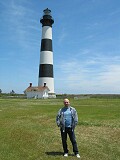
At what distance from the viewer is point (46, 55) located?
70.0 m

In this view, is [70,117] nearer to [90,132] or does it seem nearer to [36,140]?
[36,140]

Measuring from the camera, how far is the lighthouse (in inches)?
2761

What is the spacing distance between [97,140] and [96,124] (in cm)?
543

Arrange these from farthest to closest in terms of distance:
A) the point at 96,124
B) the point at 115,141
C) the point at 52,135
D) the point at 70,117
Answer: the point at 96,124 → the point at 52,135 → the point at 115,141 → the point at 70,117

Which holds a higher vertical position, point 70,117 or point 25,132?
point 70,117

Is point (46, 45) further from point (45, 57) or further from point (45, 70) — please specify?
point (45, 70)

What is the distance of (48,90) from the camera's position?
7656 centimetres

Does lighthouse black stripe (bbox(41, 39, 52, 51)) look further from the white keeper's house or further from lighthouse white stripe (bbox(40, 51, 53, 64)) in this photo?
the white keeper's house

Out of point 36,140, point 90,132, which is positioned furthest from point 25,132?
point 90,132

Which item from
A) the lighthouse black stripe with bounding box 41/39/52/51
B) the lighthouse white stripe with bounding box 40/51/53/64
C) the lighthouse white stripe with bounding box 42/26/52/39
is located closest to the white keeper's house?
the lighthouse white stripe with bounding box 40/51/53/64

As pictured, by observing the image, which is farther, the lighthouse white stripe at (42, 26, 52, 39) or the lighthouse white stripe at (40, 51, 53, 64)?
the lighthouse white stripe at (42, 26, 52, 39)

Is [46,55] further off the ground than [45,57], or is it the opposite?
[46,55]

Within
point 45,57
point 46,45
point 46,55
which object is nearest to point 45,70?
point 45,57

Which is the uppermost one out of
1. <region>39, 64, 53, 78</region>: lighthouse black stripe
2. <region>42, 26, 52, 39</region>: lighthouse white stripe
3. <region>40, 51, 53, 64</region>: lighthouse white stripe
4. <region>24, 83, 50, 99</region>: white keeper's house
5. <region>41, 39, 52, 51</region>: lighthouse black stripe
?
<region>42, 26, 52, 39</region>: lighthouse white stripe
